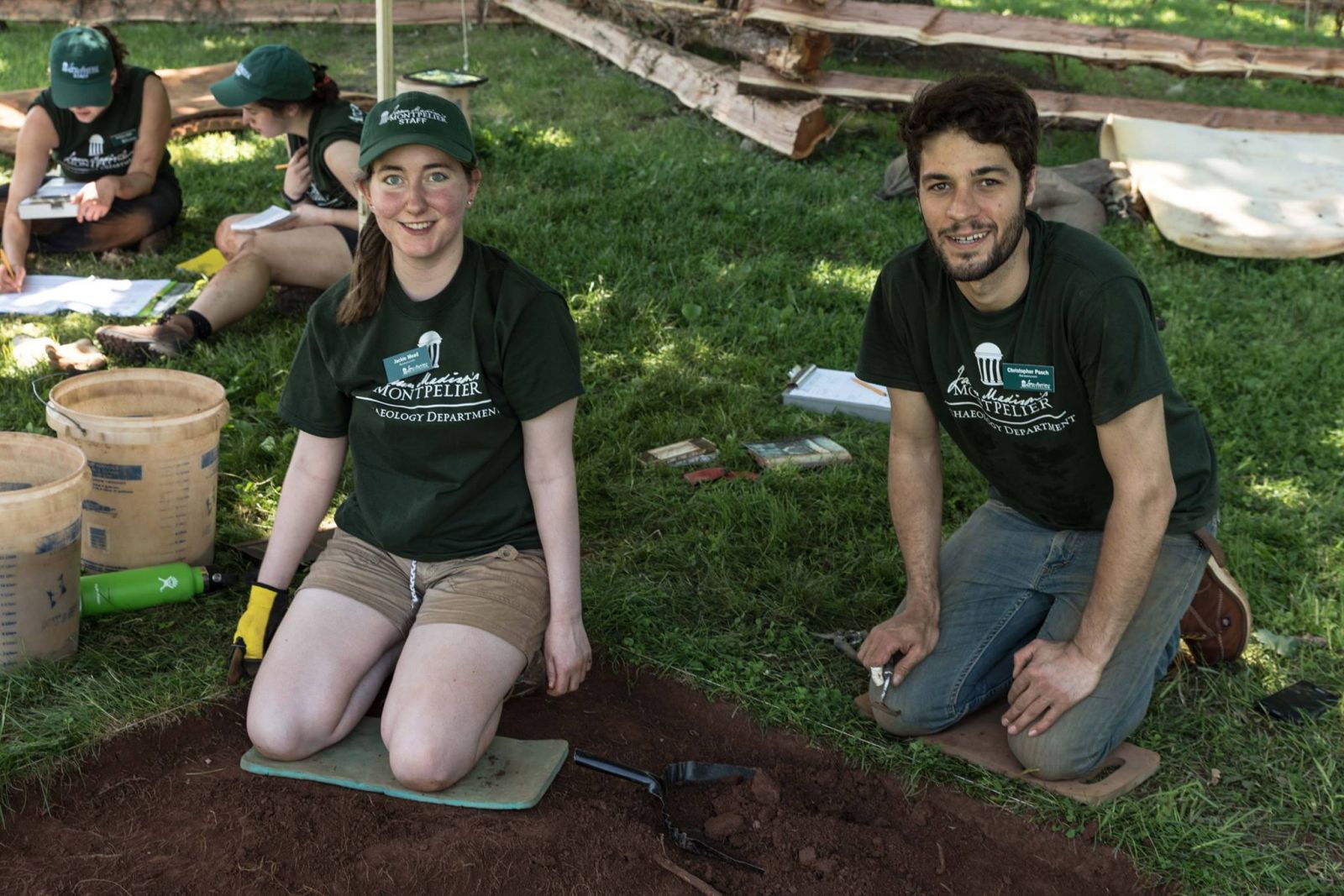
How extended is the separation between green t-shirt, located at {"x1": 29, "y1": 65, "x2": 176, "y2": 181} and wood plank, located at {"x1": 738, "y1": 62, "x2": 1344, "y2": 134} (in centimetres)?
365

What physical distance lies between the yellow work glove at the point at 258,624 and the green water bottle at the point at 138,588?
0.51 m

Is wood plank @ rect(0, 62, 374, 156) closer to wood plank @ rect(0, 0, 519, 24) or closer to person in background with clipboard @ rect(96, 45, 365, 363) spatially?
person in background with clipboard @ rect(96, 45, 365, 363)

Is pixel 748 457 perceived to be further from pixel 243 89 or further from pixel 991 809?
pixel 243 89

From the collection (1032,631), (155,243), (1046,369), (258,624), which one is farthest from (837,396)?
(155,243)

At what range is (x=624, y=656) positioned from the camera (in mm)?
3395

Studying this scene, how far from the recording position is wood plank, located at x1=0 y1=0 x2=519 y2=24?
11.3m

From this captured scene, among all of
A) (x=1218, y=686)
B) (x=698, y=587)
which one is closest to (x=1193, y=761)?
(x=1218, y=686)

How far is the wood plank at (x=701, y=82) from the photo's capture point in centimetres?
780

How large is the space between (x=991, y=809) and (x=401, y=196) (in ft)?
6.14

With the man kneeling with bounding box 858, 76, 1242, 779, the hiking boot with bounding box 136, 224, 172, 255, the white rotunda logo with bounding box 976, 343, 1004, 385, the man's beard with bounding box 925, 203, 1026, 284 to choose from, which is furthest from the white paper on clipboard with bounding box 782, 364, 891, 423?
the hiking boot with bounding box 136, 224, 172, 255

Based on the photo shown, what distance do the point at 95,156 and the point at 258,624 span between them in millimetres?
4064

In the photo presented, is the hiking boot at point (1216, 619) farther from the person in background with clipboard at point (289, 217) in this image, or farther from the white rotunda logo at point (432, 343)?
the person in background with clipboard at point (289, 217)

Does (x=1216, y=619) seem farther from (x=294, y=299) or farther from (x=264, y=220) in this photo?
(x=264, y=220)

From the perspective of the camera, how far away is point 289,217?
548 cm
